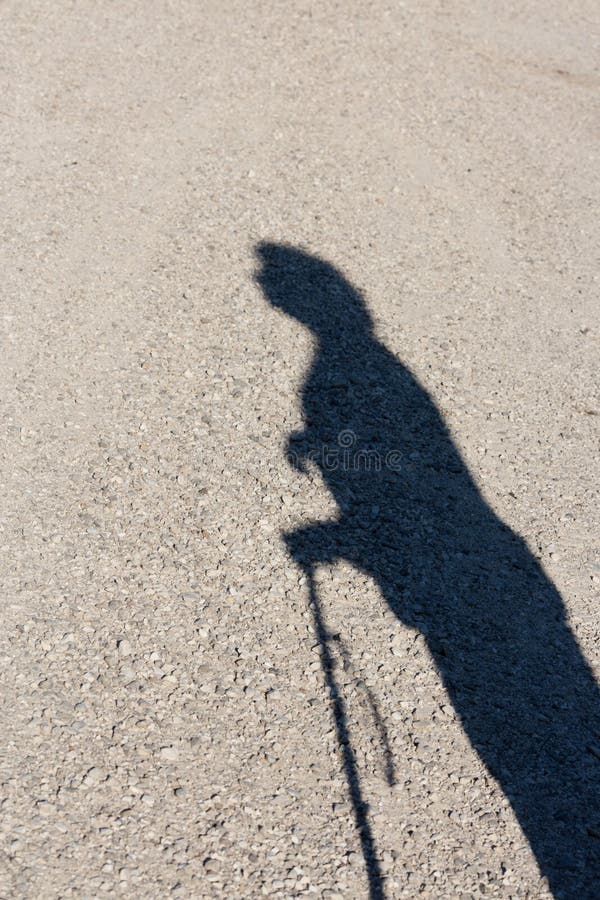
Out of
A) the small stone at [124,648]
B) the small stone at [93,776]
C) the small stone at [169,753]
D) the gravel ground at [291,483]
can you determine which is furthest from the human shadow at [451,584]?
the small stone at [93,776]

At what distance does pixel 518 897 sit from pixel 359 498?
253 cm

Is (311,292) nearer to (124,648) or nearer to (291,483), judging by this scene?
(291,483)

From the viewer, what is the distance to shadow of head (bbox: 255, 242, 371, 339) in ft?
24.9

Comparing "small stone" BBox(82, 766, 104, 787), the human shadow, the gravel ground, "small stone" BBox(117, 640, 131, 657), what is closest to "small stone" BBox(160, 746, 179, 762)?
the gravel ground

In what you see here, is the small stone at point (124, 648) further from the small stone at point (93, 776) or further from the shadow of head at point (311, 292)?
the shadow of head at point (311, 292)

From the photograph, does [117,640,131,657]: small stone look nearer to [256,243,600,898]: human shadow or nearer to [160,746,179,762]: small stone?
[160,746,179,762]: small stone

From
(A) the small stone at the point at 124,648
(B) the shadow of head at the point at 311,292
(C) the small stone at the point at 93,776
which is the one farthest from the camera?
(B) the shadow of head at the point at 311,292

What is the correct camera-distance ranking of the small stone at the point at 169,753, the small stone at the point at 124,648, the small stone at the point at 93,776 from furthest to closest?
the small stone at the point at 124,648 → the small stone at the point at 169,753 → the small stone at the point at 93,776

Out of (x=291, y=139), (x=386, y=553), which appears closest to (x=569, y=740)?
(x=386, y=553)

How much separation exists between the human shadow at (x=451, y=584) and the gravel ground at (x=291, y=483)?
0.06 feet

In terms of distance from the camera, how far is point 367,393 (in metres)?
6.98

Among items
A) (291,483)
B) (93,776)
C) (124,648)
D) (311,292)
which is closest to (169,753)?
(93,776)

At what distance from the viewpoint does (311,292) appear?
7895mm

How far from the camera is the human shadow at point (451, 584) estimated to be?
4641 mm
